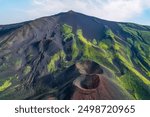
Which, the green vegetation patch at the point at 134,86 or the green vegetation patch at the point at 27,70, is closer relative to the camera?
the green vegetation patch at the point at 134,86

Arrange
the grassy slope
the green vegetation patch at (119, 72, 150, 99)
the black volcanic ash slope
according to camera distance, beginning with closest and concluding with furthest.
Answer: the black volcanic ash slope < the green vegetation patch at (119, 72, 150, 99) < the grassy slope

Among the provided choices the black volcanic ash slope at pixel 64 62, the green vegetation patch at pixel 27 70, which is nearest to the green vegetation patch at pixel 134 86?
the black volcanic ash slope at pixel 64 62

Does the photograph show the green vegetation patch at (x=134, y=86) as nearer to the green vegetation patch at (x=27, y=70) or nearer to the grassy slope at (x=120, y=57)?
the grassy slope at (x=120, y=57)

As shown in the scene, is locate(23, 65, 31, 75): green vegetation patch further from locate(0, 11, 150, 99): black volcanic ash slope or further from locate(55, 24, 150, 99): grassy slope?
locate(55, 24, 150, 99): grassy slope

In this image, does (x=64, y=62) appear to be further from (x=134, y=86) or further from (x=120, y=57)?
(x=134, y=86)

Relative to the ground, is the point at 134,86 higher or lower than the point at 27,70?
higher

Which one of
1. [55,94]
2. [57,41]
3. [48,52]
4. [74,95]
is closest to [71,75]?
[55,94]

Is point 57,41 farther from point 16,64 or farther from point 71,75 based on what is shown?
point 71,75

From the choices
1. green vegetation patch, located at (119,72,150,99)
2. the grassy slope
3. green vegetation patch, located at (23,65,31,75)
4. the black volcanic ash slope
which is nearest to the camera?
the black volcanic ash slope

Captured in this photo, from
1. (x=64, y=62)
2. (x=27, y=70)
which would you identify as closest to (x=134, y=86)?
(x=64, y=62)

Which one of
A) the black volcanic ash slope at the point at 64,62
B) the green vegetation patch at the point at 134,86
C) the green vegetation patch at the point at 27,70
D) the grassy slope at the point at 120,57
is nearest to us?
the black volcanic ash slope at the point at 64,62

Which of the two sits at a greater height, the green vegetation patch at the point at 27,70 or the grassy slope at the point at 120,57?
the grassy slope at the point at 120,57

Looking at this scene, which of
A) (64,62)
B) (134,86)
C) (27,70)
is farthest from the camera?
(64,62)

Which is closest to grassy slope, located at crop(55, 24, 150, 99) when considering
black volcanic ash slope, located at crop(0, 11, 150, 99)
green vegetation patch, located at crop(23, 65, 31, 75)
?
black volcanic ash slope, located at crop(0, 11, 150, 99)
